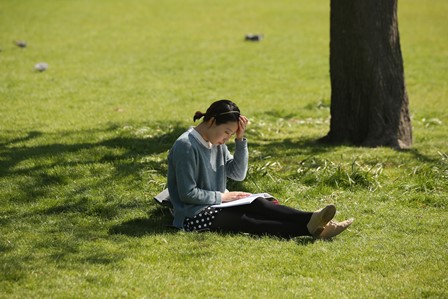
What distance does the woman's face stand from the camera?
24.4 ft

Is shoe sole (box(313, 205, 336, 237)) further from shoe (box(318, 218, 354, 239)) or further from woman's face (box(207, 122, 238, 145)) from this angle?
woman's face (box(207, 122, 238, 145))

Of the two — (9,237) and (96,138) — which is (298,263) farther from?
(96,138)

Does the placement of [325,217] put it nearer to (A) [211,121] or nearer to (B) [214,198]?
(B) [214,198]

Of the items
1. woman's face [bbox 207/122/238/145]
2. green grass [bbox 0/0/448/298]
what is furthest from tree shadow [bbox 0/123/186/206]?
woman's face [bbox 207/122/238/145]

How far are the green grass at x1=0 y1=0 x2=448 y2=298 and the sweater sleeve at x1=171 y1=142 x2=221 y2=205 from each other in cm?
39

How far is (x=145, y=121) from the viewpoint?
13.3 m

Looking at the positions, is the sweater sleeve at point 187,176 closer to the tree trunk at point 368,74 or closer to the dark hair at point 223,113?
the dark hair at point 223,113

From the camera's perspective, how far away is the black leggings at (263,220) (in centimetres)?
735

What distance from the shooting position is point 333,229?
7.36 metres

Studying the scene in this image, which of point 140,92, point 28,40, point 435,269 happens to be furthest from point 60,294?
point 28,40

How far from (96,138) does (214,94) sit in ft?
18.5

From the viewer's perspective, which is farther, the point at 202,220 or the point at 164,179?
the point at 164,179

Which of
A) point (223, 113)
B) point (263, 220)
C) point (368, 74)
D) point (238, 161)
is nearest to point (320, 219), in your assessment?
point (263, 220)

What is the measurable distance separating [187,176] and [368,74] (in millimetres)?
5154
